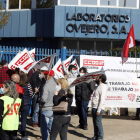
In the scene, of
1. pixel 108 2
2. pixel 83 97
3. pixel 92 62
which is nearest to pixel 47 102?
pixel 83 97

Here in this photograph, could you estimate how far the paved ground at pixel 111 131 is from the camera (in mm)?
7887

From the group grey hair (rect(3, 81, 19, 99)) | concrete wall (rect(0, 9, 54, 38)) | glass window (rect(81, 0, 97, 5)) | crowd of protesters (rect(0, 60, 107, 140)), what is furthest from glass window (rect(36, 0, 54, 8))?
grey hair (rect(3, 81, 19, 99))

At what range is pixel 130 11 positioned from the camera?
15.7m

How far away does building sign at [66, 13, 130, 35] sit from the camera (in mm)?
15344

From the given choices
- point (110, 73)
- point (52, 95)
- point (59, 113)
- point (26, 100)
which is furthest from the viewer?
point (110, 73)

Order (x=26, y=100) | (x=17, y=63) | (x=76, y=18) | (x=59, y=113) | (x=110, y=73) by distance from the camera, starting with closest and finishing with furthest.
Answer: (x=59, y=113) → (x=26, y=100) → (x=17, y=63) → (x=110, y=73) → (x=76, y=18)

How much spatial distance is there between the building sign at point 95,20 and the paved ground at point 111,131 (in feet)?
20.9

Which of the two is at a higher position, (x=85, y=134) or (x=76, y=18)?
A: (x=76, y=18)

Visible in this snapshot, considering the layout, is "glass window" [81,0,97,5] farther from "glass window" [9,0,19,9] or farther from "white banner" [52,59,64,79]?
"white banner" [52,59,64,79]

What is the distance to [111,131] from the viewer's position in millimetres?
8539

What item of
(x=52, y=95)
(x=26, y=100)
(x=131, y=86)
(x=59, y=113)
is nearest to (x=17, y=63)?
(x=26, y=100)

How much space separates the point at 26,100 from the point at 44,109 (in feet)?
2.86

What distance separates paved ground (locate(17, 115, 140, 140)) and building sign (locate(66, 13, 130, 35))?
250 inches

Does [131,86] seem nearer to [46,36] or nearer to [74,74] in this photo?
[74,74]
